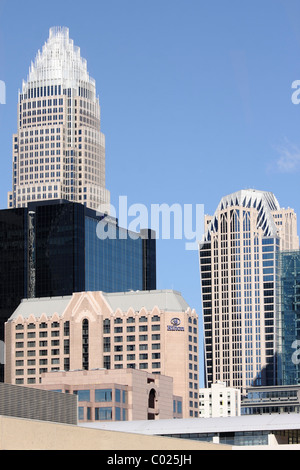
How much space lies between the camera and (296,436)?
554ft

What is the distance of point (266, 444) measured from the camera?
167500 millimetres

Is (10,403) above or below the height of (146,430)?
above

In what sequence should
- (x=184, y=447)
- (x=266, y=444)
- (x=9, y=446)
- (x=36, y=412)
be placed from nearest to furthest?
(x=9, y=446) → (x=36, y=412) → (x=184, y=447) → (x=266, y=444)

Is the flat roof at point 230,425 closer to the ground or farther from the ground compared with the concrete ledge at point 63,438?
closer to the ground

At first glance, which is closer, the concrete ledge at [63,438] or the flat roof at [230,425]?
the concrete ledge at [63,438]

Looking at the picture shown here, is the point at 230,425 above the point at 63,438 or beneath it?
beneath

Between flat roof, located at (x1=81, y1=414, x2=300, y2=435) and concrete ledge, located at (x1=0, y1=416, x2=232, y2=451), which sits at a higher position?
concrete ledge, located at (x1=0, y1=416, x2=232, y2=451)

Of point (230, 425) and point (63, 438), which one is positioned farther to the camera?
point (230, 425)

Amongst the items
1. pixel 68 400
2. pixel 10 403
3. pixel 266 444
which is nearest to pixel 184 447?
pixel 68 400

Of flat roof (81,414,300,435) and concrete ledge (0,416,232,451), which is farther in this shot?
flat roof (81,414,300,435)
